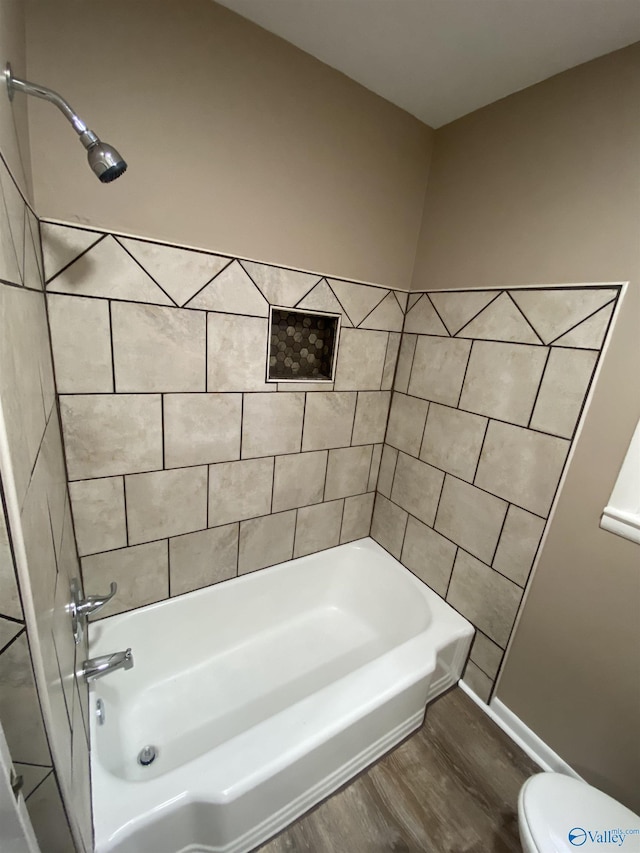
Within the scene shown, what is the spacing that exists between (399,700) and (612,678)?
2.03 feet

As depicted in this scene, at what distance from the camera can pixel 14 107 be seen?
2.16 feet

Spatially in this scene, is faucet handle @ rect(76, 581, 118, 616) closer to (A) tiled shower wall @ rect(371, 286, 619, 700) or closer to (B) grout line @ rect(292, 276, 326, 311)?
(B) grout line @ rect(292, 276, 326, 311)

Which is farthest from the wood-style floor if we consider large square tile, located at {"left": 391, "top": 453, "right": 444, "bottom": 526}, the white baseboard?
large square tile, located at {"left": 391, "top": 453, "right": 444, "bottom": 526}

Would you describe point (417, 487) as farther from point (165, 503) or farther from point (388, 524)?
point (165, 503)

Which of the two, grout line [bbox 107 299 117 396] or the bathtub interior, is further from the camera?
the bathtub interior

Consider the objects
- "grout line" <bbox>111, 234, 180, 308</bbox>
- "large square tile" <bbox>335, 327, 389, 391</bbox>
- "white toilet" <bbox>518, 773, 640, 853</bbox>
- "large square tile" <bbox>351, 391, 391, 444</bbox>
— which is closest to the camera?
"white toilet" <bbox>518, 773, 640, 853</bbox>

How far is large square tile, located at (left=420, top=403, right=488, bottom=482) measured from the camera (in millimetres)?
1283

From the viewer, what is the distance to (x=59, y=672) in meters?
0.60

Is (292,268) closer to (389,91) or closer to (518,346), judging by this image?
(389,91)

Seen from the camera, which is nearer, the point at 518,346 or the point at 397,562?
the point at 518,346

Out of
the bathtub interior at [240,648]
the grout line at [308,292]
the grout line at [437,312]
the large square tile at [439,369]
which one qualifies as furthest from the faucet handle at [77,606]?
the grout line at [437,312]

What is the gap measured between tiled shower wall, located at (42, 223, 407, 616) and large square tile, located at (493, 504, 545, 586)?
0.68 metres

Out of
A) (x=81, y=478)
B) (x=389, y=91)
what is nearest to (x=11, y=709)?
(x=81, y=478)

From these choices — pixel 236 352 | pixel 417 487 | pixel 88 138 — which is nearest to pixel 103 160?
pixel 88 138
